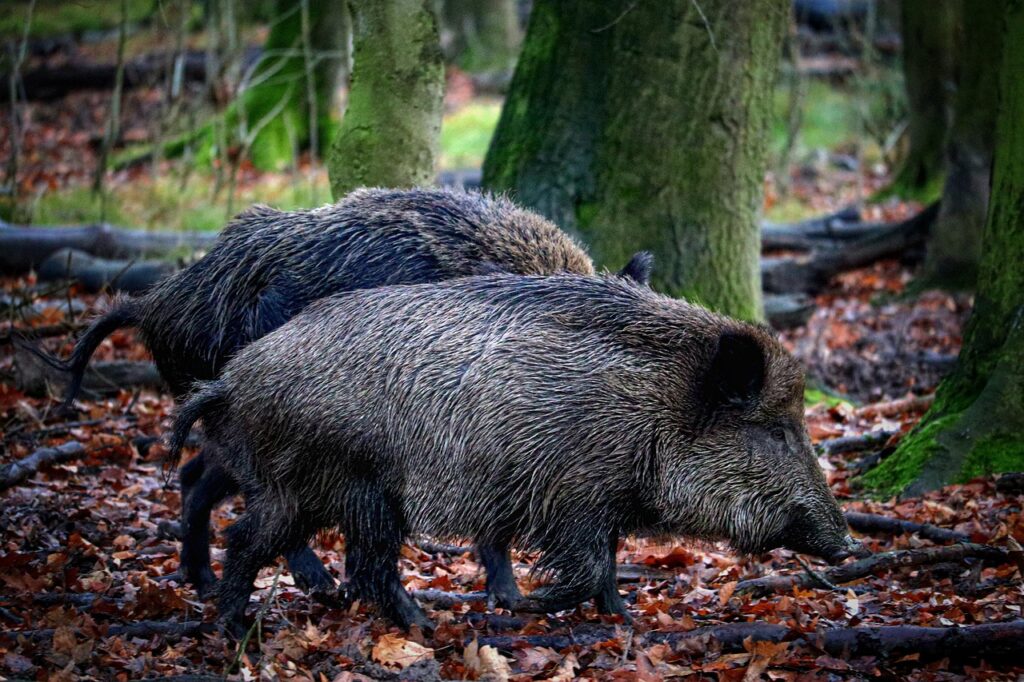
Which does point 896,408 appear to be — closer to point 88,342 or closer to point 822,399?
point 822,399

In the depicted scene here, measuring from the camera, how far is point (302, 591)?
6.40 m

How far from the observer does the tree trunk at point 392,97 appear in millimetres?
7938

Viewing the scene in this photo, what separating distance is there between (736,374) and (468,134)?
1728 cm

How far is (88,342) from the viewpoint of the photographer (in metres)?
6.57

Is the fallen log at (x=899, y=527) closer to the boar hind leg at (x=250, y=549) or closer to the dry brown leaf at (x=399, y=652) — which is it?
the dry brown leaf at (x=399, y=652)

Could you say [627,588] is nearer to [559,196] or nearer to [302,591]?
[302,591]

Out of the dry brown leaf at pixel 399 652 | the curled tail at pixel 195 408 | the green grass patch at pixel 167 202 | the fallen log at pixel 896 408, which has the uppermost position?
the green grass patch at pixel 167 202

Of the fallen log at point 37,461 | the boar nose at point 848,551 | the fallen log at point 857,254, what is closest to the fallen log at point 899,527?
the boar nose at point 848,551

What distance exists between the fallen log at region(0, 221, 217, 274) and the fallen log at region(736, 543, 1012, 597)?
7541 millimetres

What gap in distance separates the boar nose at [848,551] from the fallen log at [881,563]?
0.30 metres

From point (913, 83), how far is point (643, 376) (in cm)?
1334

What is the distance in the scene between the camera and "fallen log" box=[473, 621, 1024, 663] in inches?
187

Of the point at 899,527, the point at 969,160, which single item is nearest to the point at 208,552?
the point at 899,527

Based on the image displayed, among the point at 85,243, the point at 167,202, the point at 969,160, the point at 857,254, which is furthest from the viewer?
the point at 167,202
